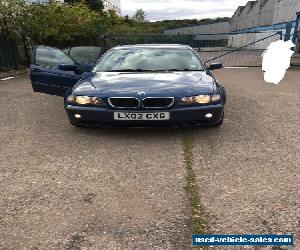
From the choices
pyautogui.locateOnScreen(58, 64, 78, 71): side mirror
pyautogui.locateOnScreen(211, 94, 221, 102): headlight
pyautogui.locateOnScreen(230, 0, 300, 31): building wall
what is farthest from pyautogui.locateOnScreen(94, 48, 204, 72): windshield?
pyautogui.locateOnScreen(230, 0, 300, 31): building wall

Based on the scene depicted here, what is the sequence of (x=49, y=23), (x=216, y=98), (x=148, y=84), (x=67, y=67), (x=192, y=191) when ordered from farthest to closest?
(x=49, y=23) → (x=67, y=67) → (x=148, y=84) → (x=216, y=98) → (x=192, y=191)

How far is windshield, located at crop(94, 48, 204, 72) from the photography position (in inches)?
227

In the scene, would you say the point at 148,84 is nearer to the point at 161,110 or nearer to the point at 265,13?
the point at 161,110

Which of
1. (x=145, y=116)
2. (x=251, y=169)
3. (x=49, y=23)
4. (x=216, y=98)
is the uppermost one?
(x=49, y=23)

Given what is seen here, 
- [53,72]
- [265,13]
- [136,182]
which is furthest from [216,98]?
[265,13]

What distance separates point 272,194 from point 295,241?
73cm

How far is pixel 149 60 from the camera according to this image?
5.97 m

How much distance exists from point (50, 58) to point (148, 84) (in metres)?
2.99

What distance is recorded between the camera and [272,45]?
1964 cm

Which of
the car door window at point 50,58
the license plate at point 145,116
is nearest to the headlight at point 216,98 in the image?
the license plate at point 145,116

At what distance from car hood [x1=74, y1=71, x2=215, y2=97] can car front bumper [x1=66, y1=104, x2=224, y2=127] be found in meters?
0.22

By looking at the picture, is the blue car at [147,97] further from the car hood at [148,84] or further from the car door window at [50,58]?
the car door window at [50,58]

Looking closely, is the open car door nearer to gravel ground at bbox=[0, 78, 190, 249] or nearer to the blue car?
the blue car

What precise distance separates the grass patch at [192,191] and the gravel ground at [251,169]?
0.06 metres
